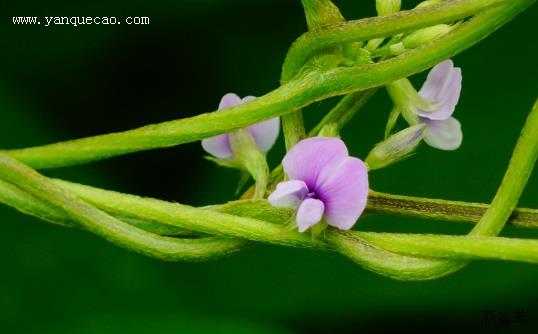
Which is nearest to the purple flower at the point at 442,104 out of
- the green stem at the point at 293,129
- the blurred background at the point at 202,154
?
the green stem at the point at 293,129

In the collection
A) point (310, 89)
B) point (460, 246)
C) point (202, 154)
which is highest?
point (202, 154)

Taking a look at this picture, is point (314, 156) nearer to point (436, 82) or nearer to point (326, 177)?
point (326, 177)

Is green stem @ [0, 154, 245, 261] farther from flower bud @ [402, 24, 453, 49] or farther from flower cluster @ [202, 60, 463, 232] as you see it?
flower bud @ [402, 24, 453, 49]

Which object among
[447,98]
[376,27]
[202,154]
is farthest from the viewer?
[202,154]

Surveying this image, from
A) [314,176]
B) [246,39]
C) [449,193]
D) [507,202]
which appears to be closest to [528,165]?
[507,202]

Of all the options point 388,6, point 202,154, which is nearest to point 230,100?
point 388,6

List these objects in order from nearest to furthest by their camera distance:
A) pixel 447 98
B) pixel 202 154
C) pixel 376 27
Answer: pixel 376 27, pixel 447 98, pixel 202 154

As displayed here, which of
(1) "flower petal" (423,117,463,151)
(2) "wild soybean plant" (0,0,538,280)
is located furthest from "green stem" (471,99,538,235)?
(1) "flower petal" (423,117,463,151)
